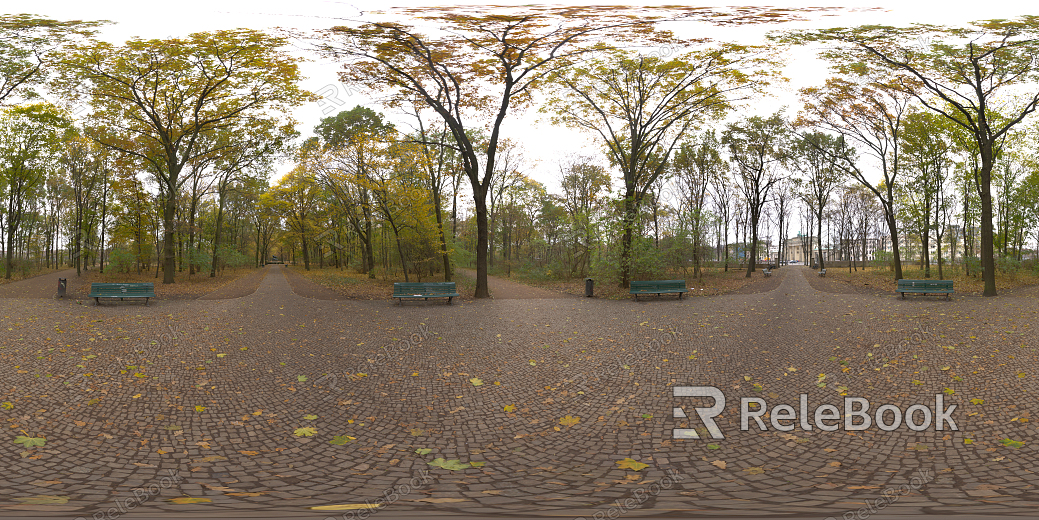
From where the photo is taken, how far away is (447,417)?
4.35 metres

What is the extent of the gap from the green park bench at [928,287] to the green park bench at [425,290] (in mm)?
14731

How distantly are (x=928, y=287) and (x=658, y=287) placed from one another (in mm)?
8487

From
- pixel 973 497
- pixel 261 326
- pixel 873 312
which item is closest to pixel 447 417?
pixel 973 497

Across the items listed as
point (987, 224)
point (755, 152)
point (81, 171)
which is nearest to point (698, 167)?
point (755, 152)

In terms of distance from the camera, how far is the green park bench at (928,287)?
14625 mm

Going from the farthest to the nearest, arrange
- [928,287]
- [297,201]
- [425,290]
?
[297,201] < [425,290] < [928,287]

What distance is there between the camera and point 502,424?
416cm

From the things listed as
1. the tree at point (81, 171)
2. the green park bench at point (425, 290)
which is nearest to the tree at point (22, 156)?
the tree at point (81, 171)

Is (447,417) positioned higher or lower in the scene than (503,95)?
lower

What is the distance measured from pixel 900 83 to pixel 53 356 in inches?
970

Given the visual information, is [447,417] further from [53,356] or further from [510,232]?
[510,232]

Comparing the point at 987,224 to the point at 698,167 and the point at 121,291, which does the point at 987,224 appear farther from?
the point at 121,291

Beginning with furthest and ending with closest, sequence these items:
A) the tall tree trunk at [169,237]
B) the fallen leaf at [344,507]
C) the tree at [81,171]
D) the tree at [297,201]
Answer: the tree at [297,201] → the tree at [81,171] → the tall tree trunk at [169,237] → the fallen leaf at [344,507]

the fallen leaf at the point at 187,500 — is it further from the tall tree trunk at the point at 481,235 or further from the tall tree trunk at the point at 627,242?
the tall tree trunk at the point at 627,242
